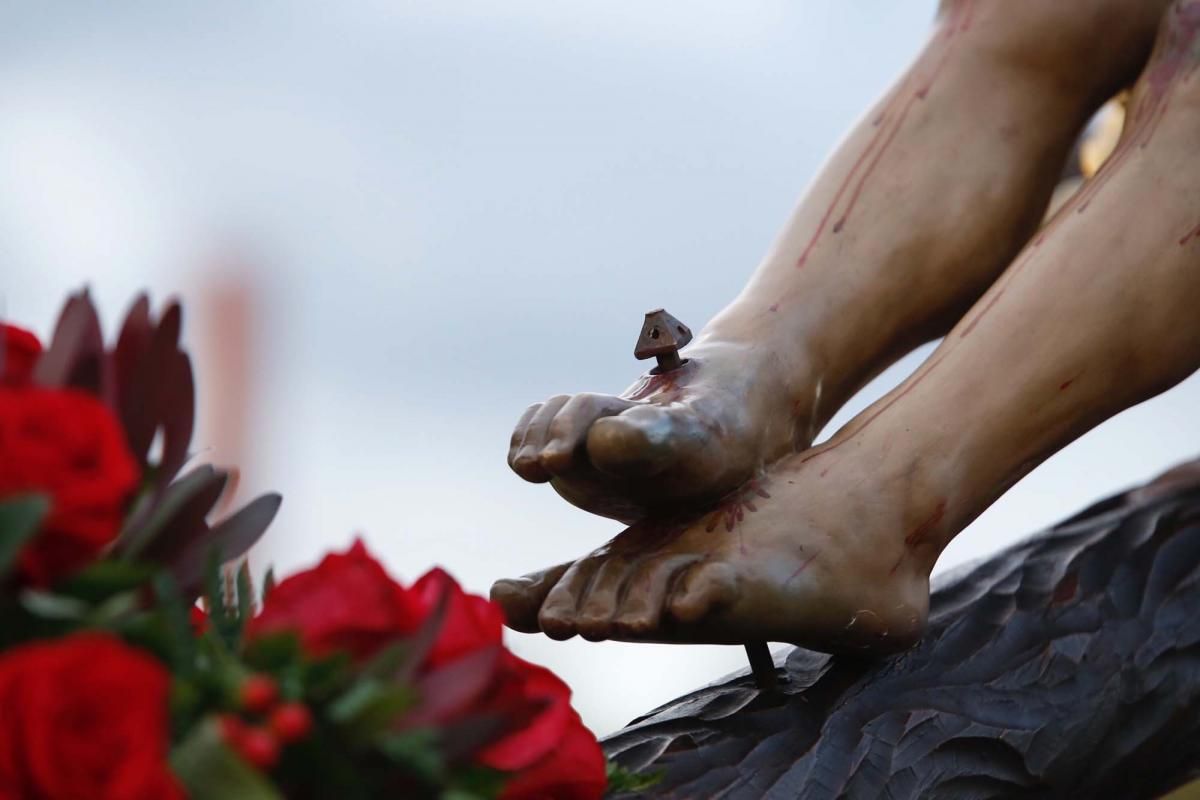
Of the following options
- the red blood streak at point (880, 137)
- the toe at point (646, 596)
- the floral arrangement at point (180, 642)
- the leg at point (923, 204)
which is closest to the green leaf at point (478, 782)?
the floral arrangement at point (180, 642)

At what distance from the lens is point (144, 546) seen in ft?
1.16

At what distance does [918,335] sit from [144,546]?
53 cm

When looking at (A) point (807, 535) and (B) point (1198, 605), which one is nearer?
(A) point (807, 535)

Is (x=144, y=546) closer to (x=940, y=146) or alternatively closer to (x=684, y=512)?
(x=684, y=512)

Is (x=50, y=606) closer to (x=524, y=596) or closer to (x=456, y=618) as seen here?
(x=456, y=618)

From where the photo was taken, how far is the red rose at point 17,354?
1.11 ft

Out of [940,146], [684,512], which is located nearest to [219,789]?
[684,512]

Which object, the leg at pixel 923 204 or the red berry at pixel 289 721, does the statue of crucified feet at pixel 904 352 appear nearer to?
the leg at pixel 923 204

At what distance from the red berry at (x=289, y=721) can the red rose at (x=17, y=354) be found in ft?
0.33

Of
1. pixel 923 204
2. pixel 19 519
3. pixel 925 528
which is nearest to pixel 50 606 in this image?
pixel 19 519

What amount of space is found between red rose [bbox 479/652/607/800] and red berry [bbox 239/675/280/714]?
0.06m

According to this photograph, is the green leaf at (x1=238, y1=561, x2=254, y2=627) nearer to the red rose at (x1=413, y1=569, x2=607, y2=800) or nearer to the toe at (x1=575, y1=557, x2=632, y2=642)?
the red rose at (x1=413, y1=569, x2=607, y2=800)

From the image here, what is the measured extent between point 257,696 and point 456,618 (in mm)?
76

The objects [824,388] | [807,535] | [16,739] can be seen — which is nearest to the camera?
[16,739]
